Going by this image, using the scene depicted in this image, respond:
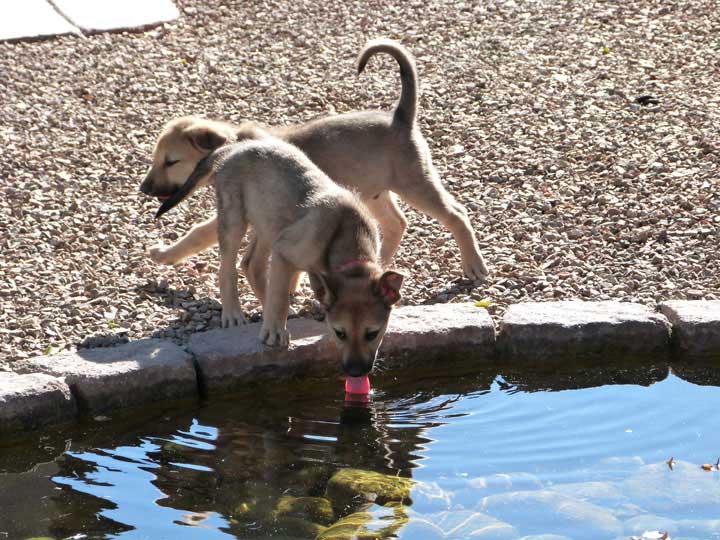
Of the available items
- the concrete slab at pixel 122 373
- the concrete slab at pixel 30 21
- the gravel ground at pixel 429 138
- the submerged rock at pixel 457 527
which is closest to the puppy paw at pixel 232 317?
the gravel ground at pixel 429 138

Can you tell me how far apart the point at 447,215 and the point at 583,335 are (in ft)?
4.02

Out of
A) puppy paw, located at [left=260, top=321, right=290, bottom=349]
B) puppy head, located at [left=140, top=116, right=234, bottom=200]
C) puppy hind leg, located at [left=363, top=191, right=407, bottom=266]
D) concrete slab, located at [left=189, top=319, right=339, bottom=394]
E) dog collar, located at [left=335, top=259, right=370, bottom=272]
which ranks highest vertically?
puppy head, located at [left=140, top=116, right=234, bottom=200]

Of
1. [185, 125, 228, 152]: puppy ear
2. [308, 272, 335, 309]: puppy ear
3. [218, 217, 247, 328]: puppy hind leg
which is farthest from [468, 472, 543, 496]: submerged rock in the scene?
[185, 125, 228, 152]: puppy ear

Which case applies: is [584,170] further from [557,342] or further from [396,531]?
[396,531]

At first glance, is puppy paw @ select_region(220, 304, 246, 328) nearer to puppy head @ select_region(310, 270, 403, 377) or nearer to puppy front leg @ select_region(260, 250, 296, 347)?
puppy front leg @ select_region(260, 250, 296, 347)

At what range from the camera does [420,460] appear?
5020 mm

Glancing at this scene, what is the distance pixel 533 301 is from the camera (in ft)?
21.3

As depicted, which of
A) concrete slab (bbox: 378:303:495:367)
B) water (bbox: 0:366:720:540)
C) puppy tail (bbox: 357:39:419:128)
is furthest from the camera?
puppy tail (bbox: 357:39:419:128)

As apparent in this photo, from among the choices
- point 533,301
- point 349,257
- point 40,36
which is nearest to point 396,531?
point 349,257

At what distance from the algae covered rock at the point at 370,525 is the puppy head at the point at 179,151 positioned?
3084mm

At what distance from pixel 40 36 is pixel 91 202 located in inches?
135

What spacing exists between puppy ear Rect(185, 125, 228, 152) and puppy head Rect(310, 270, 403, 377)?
1709mm

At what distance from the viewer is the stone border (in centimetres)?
555

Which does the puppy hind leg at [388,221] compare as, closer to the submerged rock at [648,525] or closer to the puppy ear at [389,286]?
the puppy ear at [389,286]
